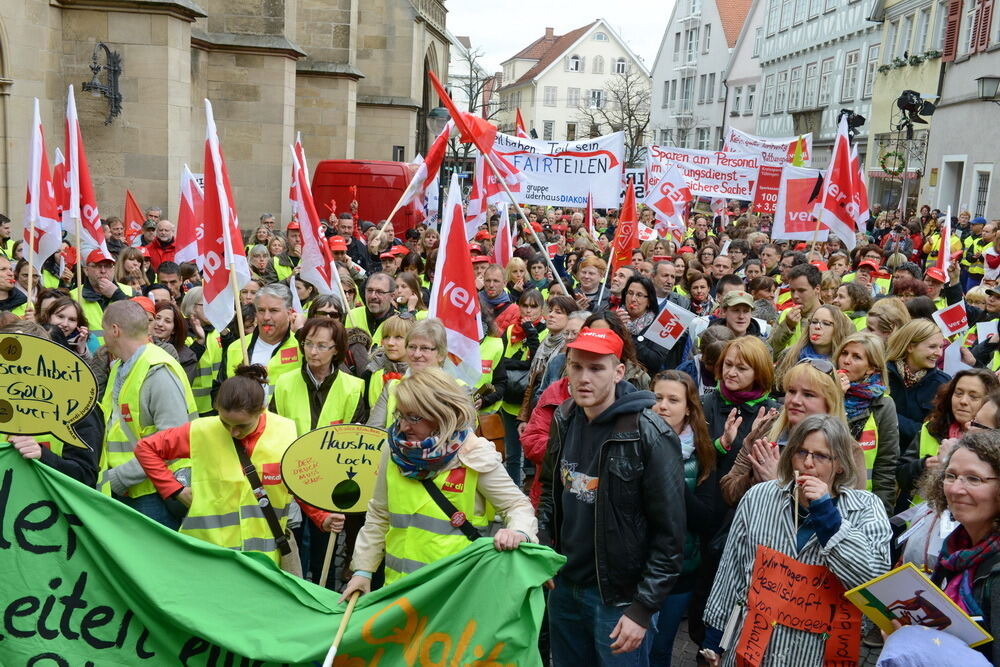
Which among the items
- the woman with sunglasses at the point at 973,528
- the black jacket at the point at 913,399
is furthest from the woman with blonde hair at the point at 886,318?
the woman with sunglasses at the point at 973,528

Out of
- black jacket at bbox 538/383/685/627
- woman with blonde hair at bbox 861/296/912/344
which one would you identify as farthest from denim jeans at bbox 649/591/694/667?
woman with blonde hair at bbox 861/296/912/344

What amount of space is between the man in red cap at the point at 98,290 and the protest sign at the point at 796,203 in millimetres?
8112

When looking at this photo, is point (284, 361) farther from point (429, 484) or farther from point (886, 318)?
point (886, 318)

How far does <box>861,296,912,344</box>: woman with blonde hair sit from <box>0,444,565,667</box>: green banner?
4229mm

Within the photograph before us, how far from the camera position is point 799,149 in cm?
1661

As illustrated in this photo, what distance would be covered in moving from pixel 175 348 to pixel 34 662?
3411mm

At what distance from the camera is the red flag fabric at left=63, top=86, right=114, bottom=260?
8742 mm

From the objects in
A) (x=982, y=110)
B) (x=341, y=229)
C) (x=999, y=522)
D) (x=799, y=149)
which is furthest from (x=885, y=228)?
(x=999, y=522)

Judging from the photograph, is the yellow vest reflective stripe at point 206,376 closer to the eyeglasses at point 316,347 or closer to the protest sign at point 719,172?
the eyeglasses at point 316,347

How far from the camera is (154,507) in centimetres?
486

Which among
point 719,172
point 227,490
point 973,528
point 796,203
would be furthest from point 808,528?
point 719,172

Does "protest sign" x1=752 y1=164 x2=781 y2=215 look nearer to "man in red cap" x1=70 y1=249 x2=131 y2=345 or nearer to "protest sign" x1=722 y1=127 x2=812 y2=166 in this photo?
"protest sign" x1=722 y1=127 x2=812 y2=166

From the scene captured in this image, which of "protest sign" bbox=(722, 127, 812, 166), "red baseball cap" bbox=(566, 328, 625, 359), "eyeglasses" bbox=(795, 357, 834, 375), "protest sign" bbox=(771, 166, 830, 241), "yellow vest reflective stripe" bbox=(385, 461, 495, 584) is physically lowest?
"yellow vest reflective stripe" bbox=(385, 461, 495, 584)

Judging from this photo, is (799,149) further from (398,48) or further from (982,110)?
(398,48)
